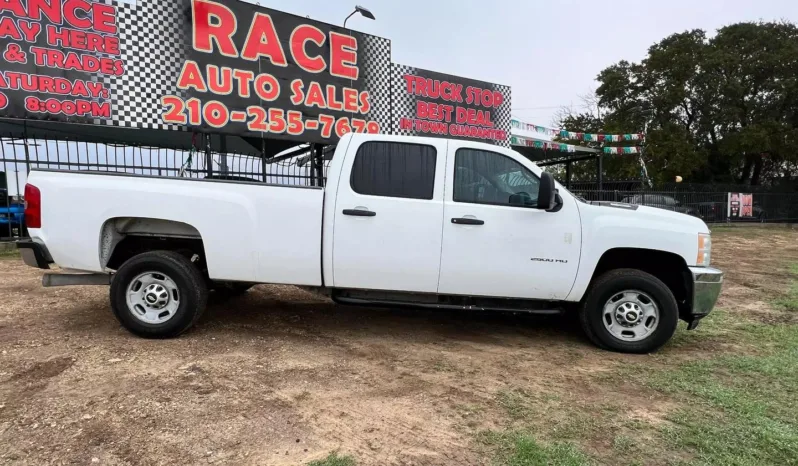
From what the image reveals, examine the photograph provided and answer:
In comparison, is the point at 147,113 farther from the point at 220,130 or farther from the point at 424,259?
the point at 424,259

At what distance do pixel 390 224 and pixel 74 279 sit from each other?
2878 mm

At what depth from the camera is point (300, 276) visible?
4.36 metres

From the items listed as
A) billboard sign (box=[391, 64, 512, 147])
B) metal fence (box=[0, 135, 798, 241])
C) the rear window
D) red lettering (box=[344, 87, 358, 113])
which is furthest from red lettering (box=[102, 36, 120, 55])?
the rear window

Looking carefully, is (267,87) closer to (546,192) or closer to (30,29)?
(30,29)

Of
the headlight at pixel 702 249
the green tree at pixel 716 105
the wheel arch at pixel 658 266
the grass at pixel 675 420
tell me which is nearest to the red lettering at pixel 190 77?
the wheel arch at pixel 658 266

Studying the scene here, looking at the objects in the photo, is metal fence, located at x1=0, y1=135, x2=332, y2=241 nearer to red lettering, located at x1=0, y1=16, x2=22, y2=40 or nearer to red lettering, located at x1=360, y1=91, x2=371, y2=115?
red lettering, located at x1=360, y1=91, x2=371, y2=115

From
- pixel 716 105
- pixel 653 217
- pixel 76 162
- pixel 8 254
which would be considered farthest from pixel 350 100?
pixel 716 105

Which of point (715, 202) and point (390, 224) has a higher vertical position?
point (715, 202)

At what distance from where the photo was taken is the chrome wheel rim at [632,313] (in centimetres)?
437

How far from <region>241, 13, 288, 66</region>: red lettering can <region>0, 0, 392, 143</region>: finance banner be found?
0.06ft

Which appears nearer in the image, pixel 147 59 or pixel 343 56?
pixel 147 59

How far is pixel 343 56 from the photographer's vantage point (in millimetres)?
10445

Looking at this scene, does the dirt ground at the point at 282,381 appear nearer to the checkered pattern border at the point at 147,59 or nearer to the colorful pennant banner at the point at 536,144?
the checkered pattern border at the point at 147,59

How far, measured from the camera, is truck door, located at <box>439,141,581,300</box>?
4.25 meters
